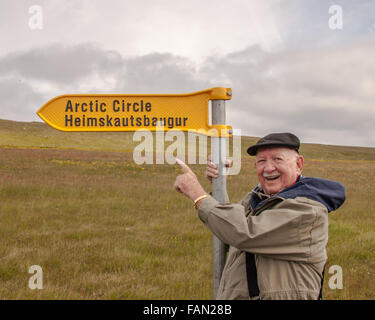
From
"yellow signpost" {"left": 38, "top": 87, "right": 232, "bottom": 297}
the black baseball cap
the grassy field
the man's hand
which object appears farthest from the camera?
the grassy field

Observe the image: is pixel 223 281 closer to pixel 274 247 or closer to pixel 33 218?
pixel 274 247

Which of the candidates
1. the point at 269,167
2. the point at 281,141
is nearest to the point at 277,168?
the point at 269,167

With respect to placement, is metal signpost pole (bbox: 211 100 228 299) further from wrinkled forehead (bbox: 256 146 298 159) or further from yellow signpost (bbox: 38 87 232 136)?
wrinkled forehead (bbox: 256 146 298 159)

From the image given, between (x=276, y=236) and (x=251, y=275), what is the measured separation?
1.14 feet

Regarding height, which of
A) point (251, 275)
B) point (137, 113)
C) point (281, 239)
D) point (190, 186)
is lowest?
point (251, 275)

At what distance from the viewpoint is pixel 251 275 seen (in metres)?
2.11

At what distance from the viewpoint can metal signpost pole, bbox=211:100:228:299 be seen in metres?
2.46

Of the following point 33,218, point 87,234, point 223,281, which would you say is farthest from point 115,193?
point 223,281

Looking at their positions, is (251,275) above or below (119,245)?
above

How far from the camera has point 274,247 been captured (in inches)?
78.4

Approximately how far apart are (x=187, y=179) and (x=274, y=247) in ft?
2.46

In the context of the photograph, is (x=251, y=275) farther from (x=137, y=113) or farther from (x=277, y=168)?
(x=137, y=113)

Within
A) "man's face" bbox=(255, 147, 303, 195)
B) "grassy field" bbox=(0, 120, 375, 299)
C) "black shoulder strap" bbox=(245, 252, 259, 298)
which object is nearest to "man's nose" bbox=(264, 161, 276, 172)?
"man's face" bbox=(255, 147, 303, 195)

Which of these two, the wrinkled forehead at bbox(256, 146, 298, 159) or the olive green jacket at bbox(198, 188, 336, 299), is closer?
the olive green jacket at bbox(198, 188, 336, 299)
